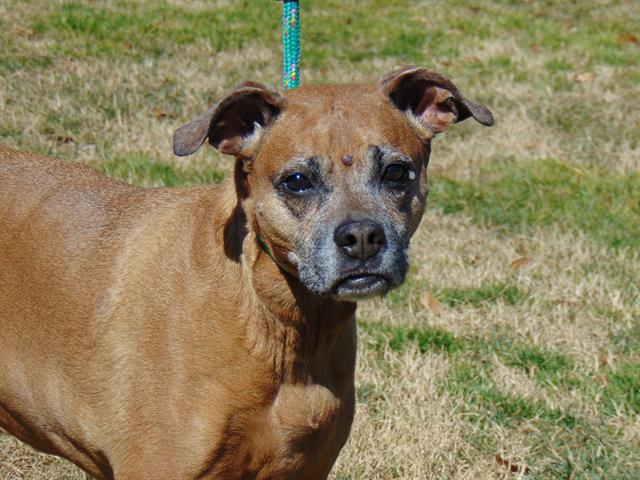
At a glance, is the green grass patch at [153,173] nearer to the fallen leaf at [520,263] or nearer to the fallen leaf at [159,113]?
the fallen leaf at [159,113]

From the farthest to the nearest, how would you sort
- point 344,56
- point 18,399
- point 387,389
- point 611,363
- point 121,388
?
1. point 344,56
2. point 611,363
3. point 387,389
4. point 18,399
5. point 121,388

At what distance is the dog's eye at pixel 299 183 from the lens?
12.6ft

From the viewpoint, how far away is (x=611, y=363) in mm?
6117

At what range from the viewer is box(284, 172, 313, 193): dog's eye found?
12.6 ft

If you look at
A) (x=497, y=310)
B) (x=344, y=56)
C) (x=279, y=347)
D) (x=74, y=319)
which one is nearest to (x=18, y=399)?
(x=74, y=319)

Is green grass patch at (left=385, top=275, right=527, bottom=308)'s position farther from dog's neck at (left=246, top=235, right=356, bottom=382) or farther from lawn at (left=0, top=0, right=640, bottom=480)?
dog's neck at (left=246, top=235, right=356, bottom=382)

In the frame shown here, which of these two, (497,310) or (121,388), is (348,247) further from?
(497,310)

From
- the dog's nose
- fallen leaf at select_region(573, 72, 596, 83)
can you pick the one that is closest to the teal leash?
the dog's nose

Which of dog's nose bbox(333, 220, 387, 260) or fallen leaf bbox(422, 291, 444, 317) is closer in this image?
dog's nose bbox(333, 220, 387, 260)

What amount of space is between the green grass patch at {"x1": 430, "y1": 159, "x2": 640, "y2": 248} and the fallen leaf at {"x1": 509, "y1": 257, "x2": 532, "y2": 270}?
0.62 metres

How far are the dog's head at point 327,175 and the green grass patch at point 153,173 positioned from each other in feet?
12.7

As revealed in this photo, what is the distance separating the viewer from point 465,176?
904 centimetres

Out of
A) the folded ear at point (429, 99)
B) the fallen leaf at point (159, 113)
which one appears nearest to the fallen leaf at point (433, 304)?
the folded ear at point (429, 99)

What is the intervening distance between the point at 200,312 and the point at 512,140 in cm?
646
